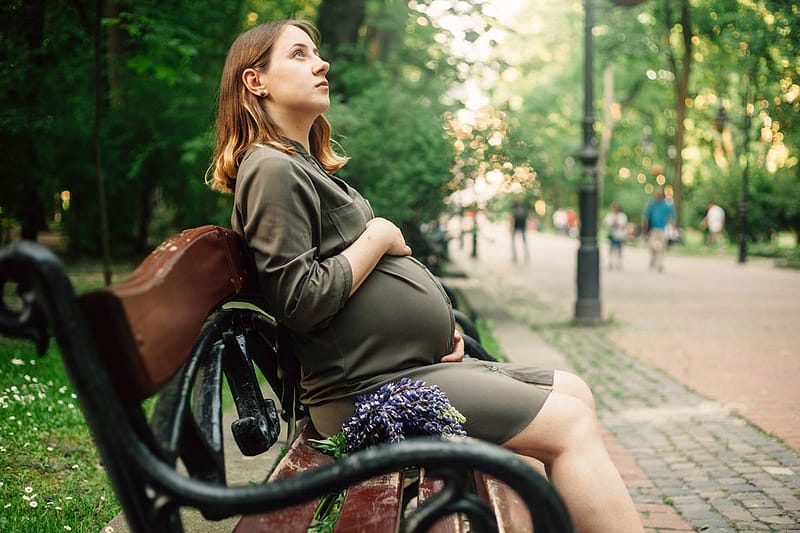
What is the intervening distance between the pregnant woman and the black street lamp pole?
24.9 feet

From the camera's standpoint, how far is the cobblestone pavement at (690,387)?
12.3ft

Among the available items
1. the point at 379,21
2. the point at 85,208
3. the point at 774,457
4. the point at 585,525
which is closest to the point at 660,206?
the point at 379,21

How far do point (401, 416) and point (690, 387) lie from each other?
15.6 feet

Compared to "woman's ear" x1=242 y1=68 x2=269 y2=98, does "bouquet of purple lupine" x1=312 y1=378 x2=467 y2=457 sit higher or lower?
lower

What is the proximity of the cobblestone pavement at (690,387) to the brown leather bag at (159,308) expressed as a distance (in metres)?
2.33

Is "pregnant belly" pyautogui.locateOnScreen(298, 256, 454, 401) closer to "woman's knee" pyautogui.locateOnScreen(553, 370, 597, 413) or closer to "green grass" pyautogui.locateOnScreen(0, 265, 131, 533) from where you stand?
"woman's knee" pyautogui.locateOnScreen(553, 370, 597, 413)

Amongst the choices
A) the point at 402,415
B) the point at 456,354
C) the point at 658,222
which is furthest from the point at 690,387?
the point at 658,222

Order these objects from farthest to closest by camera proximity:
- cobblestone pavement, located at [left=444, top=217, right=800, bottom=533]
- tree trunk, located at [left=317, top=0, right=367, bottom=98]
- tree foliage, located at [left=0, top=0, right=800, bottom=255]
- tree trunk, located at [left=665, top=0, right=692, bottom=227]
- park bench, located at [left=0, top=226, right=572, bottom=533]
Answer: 1. tree trunk, located at [left=665, top=0, right=692, bottom=227]
2. tree trunk, located at [left=317, top=0, right=367, bottom=98]
3. tree foliage, located at [left=0, top=0, right=800, bottom=255]
4. cobblestone pavement, located at [left=444, top=217, right=800, bottom=533]
5. park bench, located at [left=0, top=226, right=572, bottom=533]

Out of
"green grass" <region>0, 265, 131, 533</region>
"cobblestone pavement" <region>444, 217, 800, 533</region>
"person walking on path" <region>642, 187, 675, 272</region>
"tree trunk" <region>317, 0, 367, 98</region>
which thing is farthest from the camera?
"person walking on path" <region>642, 187, 675, 272</region>

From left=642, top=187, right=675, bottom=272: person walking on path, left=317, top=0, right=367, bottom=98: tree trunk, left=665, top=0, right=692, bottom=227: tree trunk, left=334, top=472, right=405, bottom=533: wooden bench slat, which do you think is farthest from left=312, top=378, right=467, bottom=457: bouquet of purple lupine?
left=665, top=0, right=692, bottom=227: tree trunk

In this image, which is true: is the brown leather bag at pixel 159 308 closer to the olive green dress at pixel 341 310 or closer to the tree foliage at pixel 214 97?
the olive green dress at pixel 341 310

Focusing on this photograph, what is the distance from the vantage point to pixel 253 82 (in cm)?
245

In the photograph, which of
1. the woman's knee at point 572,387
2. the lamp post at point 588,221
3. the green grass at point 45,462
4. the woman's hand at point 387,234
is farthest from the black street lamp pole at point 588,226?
the woman's hand at point 387,234

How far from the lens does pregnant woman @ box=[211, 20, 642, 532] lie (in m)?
2.07
